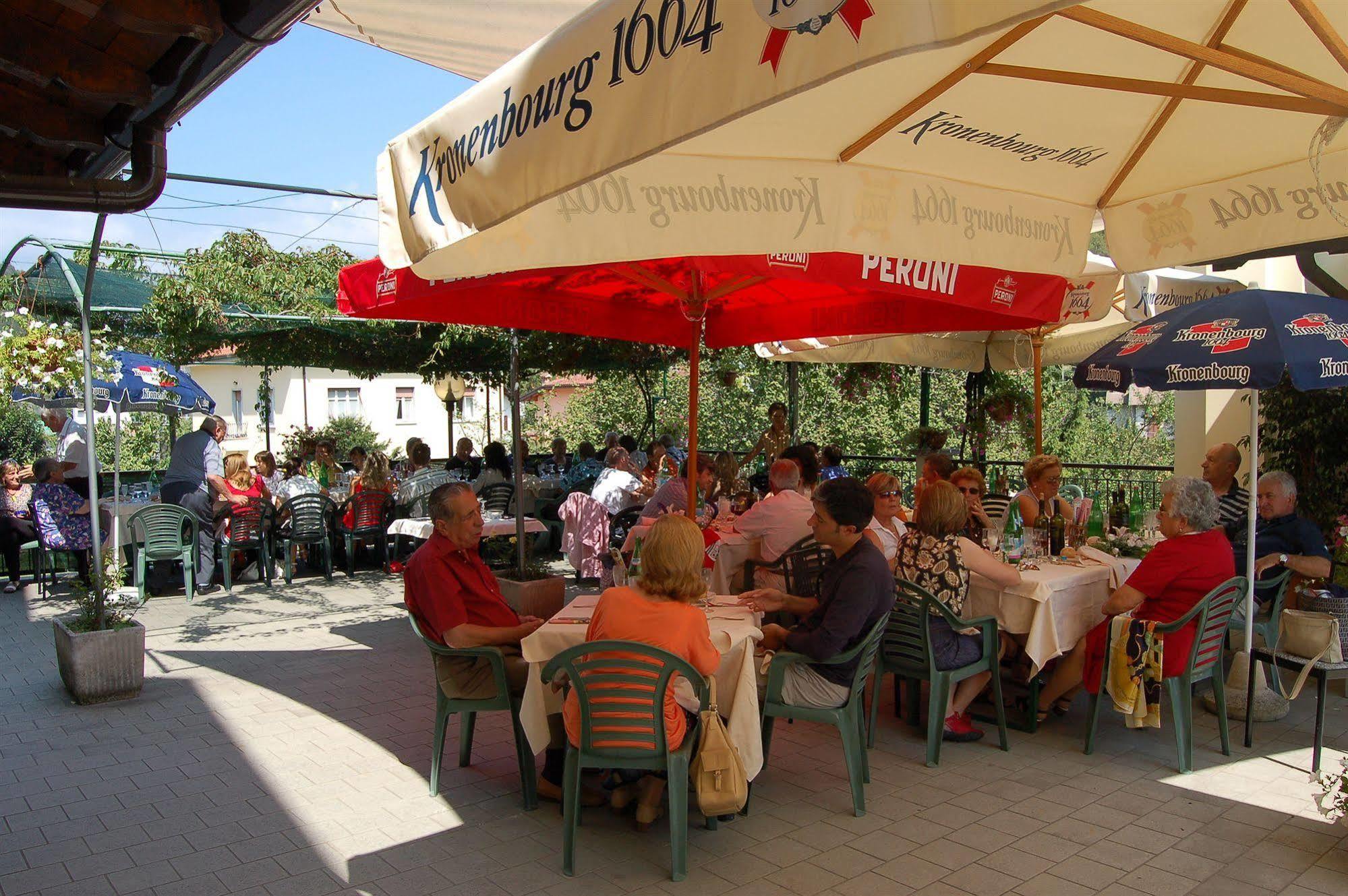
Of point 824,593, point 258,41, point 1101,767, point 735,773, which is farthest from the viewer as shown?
point 1101,767

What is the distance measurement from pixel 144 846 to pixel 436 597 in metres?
1.45

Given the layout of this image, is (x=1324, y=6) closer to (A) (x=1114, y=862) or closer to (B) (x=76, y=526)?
(A) (x=1114, y=862)

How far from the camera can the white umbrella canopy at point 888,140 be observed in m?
1.83

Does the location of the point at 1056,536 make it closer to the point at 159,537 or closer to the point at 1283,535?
the point at 1283,535

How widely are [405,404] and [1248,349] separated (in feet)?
118

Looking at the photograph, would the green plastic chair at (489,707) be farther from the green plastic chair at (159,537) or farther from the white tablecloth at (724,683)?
the green plastic chair at (159,537)

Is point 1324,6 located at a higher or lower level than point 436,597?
higher

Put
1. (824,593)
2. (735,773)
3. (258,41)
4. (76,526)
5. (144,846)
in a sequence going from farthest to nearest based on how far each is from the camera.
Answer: (76,526) < (824,593) < (144,846) < (735,773) < (258,41)

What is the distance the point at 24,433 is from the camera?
1925cm

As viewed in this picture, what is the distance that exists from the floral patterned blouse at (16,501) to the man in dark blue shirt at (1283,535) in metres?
10.5

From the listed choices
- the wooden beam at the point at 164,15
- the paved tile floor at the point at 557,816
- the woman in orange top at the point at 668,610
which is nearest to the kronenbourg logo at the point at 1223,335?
the paved tile floor at the point at 557,816

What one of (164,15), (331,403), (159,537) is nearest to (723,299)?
(164,15)

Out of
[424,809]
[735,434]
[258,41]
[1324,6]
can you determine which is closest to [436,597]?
[424,809]

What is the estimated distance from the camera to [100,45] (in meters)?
2.95
